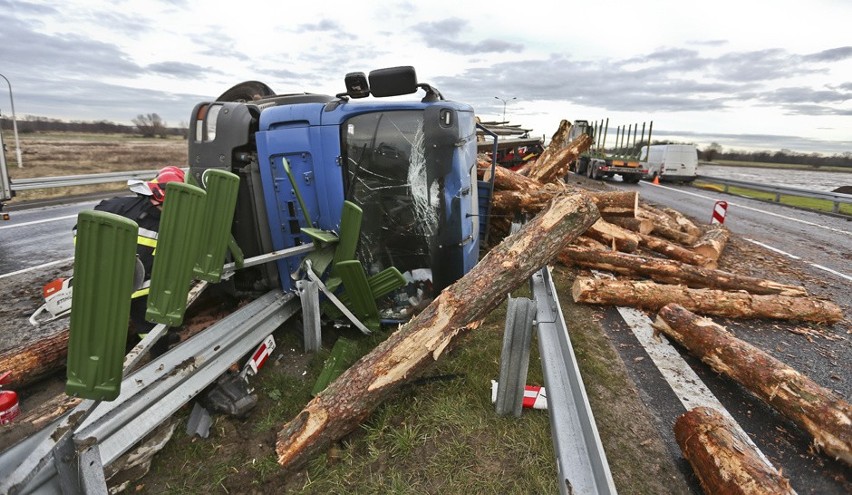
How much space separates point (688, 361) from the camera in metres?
3.91

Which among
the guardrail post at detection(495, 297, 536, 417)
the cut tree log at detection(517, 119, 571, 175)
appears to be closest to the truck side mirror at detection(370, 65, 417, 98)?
the guardrail post at detection(495, 297, 536, 417)

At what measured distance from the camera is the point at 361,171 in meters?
3.90

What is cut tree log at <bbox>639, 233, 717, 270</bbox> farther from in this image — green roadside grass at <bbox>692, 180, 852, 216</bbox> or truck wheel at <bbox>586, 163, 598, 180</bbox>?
truck wheel at <bbox>586, 163, 598, 180</bbox>

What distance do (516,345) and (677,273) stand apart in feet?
13.0

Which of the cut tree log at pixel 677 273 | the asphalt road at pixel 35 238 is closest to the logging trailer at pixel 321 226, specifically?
the cut tree log at pixel 677 273

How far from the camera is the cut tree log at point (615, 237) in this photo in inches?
261

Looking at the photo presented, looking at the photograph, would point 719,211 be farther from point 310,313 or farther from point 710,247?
point 310,313

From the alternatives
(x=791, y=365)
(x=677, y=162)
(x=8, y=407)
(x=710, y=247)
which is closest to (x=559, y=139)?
(x=710, y=247)

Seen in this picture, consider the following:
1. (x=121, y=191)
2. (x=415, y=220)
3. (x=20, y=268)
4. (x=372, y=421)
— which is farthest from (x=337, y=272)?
(x=121, y=191)

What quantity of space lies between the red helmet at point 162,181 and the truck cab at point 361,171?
0.27 meters

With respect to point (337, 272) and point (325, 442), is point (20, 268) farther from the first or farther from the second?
point (325, 442)

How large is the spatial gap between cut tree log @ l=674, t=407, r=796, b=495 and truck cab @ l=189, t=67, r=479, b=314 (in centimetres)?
219

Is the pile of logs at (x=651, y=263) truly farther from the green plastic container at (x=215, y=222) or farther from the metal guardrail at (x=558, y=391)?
the green plastic container at (x=215, y=222)

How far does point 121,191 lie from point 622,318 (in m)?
14.9
